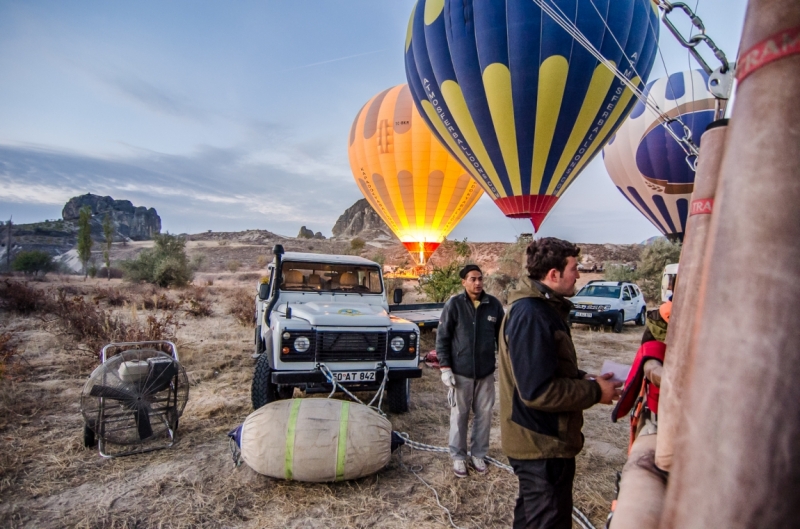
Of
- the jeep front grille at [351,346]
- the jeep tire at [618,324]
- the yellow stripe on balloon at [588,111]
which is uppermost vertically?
the yellow stripe on balloon at [588,111]

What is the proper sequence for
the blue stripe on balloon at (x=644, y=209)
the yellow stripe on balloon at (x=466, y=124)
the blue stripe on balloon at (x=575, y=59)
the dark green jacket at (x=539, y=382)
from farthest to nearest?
the blue stripe on balloon at (x=644, y=209)
the yellow stripe on balloon at (x=466, y=124)
the blue stripe on balloon at (x=575, y=59)
the dark green jacket at (x=539, y=382)

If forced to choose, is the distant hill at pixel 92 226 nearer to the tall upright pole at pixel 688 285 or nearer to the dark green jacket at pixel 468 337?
the dark green jacket at pixel 468 337

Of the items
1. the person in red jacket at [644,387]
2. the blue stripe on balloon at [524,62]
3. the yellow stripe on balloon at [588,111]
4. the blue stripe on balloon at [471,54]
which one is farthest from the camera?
the blue stripe on balloon at [471,54]

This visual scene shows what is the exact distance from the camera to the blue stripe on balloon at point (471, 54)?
11766mm

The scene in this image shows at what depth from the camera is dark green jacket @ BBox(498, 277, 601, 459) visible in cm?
201

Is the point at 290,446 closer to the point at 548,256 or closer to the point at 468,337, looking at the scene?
the point at 468,337

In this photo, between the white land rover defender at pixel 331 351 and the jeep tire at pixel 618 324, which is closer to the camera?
the white land rover defender at pixel 331 351

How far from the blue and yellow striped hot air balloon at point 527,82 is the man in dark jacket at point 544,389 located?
1038 centimetres

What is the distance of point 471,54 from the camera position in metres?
12.2

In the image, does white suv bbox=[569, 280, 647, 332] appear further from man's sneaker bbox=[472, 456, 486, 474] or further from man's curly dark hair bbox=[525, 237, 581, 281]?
man's curly dark hair bbox=[525, 237, 581, 281]

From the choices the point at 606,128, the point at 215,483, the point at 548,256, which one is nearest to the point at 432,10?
the point at 606,128

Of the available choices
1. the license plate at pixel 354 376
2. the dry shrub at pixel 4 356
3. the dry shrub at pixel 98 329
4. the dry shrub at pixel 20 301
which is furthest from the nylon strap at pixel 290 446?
Answer: the dry shrub at pixel 20 301

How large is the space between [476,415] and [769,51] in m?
4.04

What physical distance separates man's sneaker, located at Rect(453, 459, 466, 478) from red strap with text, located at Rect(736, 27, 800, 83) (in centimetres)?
400
